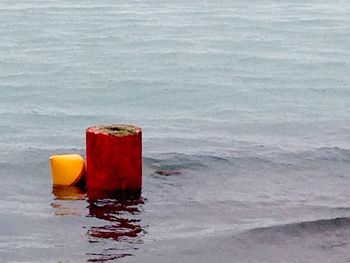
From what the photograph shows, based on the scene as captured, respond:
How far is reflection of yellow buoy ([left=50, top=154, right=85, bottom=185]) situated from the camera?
9.12 m

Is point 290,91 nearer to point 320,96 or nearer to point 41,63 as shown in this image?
point 320,96

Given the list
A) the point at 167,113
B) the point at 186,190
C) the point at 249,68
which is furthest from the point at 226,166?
the point at 249,68

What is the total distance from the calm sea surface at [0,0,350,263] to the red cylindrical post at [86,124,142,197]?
0.66ft

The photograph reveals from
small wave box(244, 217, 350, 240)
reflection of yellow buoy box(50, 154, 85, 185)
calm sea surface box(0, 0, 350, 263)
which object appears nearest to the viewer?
calm sea surface box(0, 0, 350, 263)

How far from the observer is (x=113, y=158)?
8523mm

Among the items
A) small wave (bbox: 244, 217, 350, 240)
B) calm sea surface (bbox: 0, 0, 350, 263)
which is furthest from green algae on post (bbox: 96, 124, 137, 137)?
small wave (bbox: 244, 217, 350, 240)

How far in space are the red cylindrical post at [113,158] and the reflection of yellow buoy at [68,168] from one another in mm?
318

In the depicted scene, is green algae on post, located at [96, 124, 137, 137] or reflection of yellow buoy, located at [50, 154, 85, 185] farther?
reflection of yellow buoy, located at [50, 154, 85, 185]

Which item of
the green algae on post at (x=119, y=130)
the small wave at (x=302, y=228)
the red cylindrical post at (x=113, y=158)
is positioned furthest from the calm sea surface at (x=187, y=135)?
the green algae on post at (x=119, y=130)

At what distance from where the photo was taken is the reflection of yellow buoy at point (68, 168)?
29.9 ft

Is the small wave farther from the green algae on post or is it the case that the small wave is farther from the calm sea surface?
the green algae on post

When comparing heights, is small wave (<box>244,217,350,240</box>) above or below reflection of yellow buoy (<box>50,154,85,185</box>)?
below

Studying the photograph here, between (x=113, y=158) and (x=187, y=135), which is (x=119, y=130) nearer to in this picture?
(x=113, y=158)

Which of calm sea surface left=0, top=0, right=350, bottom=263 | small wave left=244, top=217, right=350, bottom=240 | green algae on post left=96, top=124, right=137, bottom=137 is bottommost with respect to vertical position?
small wave left=244, top=217, right=350, bottom=240
